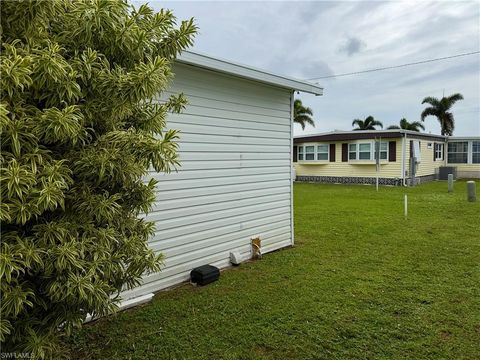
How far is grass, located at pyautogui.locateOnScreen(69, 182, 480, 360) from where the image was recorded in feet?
8.75

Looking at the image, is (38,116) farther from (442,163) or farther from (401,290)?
(442,163)

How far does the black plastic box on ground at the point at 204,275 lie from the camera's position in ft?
13.3

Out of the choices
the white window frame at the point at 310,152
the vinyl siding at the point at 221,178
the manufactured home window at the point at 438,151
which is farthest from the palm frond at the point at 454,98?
the vinyl siding at the point at 221,178

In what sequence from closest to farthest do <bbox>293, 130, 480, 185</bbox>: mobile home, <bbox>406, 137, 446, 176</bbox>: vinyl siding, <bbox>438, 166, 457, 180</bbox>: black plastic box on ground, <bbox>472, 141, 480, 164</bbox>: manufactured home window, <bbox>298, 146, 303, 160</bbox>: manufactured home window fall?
<bbox>293, 130, 480, 185</bbox>: mobile home → <bbox>406, 137, 446, 176</bbox>: vinyl siding → <bbox>438, 166, 457, 180</bbox>: black plastic box on ground → <bbox>298, 146, 303, 160</bbox>: manufactured home window → <bbox>472, 141, 480, 164</bbox>: manufactured home window

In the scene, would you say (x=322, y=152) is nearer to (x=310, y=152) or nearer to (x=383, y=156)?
(x=310, y=152)

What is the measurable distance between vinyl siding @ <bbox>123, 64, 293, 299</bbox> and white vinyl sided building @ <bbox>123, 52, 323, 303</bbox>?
0.04 feet

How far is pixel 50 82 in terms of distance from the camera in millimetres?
1677

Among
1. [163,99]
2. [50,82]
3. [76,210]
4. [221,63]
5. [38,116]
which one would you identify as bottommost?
[76,210]

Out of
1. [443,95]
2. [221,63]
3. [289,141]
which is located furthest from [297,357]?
[443,95]

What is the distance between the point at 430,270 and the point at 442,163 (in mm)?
20286

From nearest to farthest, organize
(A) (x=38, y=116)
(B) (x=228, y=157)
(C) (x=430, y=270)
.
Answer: (A) (x=38, y=116) < (C) (x=430, y=270) < (B) (x=228, y=157)

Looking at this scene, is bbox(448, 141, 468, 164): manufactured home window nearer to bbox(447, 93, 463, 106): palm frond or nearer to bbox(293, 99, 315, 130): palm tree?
bbox(447, 93, 463, 106): palm frond

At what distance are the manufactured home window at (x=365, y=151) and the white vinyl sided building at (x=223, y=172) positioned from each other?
12898 millimetres

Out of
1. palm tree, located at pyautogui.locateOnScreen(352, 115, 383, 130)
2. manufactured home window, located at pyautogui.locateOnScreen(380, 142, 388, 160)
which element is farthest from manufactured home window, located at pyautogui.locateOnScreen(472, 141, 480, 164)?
manufactured home window, located at pyautogui.locateOnScreen(380, 142, 388, 160)
